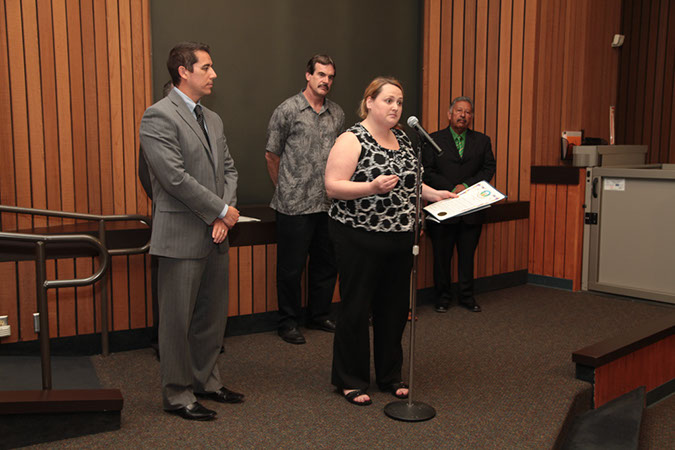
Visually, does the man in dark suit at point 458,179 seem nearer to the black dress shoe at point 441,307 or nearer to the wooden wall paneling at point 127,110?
the black dress shoe at point 441,307

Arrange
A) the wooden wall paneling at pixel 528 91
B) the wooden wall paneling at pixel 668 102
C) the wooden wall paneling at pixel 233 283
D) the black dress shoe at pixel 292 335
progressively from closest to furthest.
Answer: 1. the black dress shoe at pixel 292 335
2. the wooden wall paneling at pixel 233 283
3. the wooden wall paneling at pixel 528 91
4. the wooden wall paneling at pixel 668 102

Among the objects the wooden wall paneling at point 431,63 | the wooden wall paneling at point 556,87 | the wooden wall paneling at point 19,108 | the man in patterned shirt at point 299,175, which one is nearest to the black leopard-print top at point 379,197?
the man in patterned shirt at point 299,175

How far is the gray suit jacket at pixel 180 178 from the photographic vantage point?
2568 mm

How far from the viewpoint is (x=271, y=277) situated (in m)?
4.17

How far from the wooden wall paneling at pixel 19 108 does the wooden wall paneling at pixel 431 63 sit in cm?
313

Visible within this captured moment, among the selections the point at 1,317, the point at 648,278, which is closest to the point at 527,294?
the point at 648,278

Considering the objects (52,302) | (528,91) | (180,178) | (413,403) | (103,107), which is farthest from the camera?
(528,91)

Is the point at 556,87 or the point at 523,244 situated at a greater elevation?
the point at 556,87

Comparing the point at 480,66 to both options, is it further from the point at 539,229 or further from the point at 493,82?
the point at 539,229

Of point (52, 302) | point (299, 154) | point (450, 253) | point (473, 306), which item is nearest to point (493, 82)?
point (450, 253)

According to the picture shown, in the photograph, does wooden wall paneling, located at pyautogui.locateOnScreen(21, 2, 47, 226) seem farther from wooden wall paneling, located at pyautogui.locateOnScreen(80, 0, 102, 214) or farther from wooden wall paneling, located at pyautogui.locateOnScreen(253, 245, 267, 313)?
wooden wall paneling, located at pyautogui.locateOnScreen(253, 245, 267, 313)

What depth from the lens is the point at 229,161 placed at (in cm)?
299

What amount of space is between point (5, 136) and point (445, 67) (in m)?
3.48

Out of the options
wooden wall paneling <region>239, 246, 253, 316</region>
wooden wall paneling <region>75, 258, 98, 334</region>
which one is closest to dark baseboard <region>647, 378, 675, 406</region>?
wooden wall paneling <region>239, 246, 253, 316</region>
